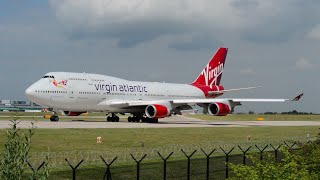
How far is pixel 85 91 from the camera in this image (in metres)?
57.1

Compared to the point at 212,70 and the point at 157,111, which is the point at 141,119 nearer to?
the point at 157,111

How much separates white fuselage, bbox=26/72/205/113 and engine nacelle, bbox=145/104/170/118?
13.2ft

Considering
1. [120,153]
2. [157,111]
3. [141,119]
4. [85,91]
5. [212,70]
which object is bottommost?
[120,153]

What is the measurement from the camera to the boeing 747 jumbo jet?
54.9 m

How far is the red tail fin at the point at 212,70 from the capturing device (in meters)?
78.0

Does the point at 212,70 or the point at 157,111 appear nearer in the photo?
the point at 157,111

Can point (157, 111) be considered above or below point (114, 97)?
below

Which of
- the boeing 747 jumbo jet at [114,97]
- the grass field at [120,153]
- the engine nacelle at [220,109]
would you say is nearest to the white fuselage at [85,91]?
the boeing 747 jumbo jet at [114,97]

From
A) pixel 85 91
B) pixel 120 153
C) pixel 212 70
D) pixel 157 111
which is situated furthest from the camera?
pixel 212 70

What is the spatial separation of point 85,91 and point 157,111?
897cm

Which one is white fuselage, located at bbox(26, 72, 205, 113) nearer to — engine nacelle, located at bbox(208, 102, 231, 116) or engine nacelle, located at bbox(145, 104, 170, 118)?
engine nacelle, located at bbox(145, 104, 170, 118)

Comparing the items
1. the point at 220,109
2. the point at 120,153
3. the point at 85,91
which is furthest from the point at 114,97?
the point at 120,153

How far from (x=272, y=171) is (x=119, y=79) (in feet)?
174

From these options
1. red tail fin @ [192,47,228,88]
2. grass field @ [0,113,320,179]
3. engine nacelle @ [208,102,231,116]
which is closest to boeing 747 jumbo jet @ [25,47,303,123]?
engine nacelle @ [208,102,231,116]
